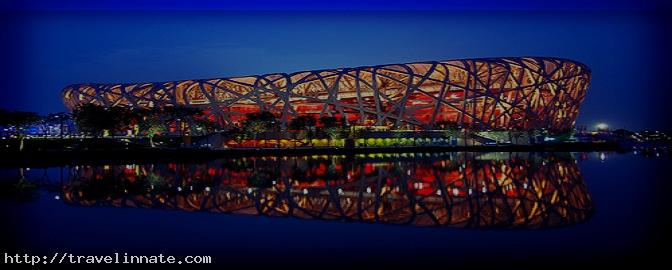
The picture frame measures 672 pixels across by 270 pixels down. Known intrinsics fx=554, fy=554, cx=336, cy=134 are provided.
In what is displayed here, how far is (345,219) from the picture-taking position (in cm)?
1217

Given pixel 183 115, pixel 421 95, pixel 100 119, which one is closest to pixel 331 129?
pixel 421 95

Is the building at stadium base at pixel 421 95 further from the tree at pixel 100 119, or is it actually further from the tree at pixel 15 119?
the tree at pixel 15 119

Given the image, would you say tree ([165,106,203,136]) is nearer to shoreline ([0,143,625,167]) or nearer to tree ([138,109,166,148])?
tree ([138,109,166,148])

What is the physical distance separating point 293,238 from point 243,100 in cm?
6246

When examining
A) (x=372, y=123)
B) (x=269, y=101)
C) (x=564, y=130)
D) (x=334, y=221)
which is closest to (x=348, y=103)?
(x=372, y=123)

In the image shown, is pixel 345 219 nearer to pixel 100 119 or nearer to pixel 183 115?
pixel 100 119

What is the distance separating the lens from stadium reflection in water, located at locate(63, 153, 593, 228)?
1251 centimetres

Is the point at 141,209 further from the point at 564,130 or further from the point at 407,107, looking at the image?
the point at 564,130

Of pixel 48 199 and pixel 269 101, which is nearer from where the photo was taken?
pixel 48 199

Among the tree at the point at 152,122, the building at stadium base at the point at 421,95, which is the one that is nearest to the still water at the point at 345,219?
the tree at the point at 152,122

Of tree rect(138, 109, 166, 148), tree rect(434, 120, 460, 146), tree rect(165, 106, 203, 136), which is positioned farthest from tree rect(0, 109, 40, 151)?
tree rect(434, 120, 460, 146)

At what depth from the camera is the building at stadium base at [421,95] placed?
A: 67375mm

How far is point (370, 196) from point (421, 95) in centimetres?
5364

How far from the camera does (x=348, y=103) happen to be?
229 ft
